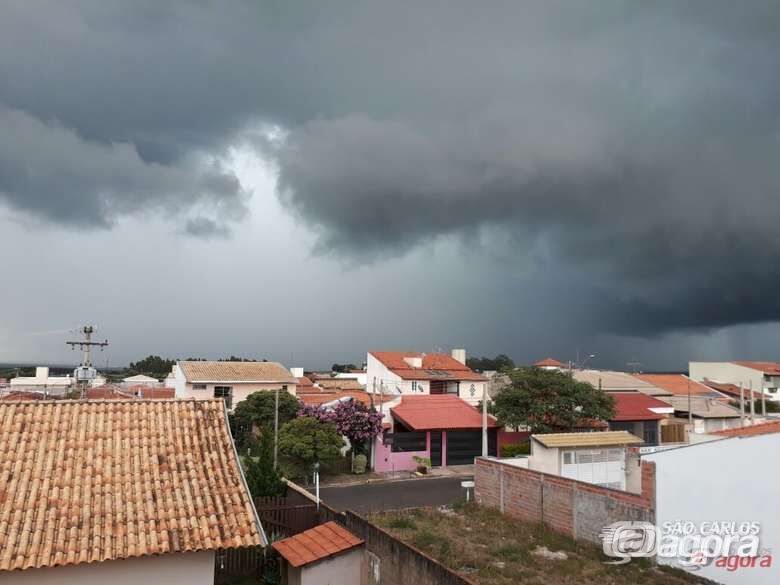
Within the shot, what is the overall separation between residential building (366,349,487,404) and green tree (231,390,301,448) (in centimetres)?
1056

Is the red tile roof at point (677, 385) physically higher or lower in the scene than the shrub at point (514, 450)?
higher

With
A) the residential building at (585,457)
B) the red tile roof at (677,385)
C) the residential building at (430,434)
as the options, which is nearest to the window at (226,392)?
the residential building at (430,434)

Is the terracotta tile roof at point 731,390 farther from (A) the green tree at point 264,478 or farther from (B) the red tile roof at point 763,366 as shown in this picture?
(A) the green tree at point 264,478

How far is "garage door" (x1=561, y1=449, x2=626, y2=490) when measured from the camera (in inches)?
Result: 894

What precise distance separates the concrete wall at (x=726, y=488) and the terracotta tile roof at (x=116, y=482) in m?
10.5

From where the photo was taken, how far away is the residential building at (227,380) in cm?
4456

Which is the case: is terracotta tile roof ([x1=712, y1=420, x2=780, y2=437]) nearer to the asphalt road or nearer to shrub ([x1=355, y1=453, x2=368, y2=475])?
the asphalt road

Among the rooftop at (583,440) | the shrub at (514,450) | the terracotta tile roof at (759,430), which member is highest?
the terracotta tile roof at (759,430)

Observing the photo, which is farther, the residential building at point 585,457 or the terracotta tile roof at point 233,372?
the terracotta tile roof at point 233,372

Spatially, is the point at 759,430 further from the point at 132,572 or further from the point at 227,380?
the point at 227,380

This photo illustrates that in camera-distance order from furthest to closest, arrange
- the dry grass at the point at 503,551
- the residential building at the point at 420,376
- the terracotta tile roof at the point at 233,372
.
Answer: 1. the residential building at the point at 420,376
2. the terracotta tile roof at the point at 233,372
3. the dry grass at the point at 503,551

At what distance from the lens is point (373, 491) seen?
88.0ft

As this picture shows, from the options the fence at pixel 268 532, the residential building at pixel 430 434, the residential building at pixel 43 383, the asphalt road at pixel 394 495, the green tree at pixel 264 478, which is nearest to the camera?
the fence at pixel 268 532

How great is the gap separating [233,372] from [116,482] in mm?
37391
